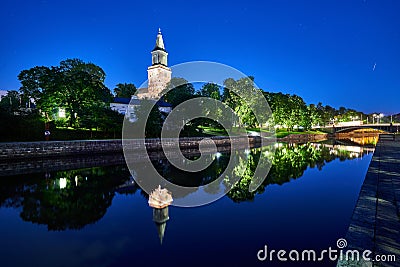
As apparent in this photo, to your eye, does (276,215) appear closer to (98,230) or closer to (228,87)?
(98,230)

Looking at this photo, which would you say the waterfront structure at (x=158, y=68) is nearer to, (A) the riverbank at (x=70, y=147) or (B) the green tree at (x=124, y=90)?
(B) the green tree at (x=124, y=90)

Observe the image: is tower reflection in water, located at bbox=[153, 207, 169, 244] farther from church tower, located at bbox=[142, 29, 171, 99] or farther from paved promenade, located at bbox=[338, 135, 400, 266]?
church tower, located at bbox=[142, 29, 171, 99]

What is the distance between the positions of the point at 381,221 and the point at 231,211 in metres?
4.62

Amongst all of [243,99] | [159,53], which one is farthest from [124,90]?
[243,99]

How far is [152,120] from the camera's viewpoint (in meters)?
33.8

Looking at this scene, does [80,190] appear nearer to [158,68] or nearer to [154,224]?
[154,224]

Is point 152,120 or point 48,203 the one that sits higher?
point 152,120

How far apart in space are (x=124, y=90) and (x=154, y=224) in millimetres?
87726

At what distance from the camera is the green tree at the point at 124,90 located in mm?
85938

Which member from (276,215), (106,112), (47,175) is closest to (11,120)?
(106,112)

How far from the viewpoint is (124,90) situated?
3489 inches

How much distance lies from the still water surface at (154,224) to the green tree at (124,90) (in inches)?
3007

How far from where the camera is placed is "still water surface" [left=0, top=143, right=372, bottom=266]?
18.2ft

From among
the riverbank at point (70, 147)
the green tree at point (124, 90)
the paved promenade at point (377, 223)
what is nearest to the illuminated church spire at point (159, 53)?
the green tree at point (124, 90)
